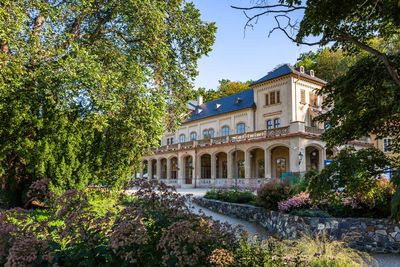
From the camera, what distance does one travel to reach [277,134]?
31.9 m

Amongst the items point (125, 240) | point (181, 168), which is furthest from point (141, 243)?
point (181, 168)

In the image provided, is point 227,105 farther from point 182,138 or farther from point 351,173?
point 351,173

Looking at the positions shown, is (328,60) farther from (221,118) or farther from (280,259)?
A: (280,259)

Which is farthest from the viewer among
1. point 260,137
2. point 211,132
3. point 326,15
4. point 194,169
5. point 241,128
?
point 211,132

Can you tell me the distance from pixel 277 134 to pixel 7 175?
24.0 metres

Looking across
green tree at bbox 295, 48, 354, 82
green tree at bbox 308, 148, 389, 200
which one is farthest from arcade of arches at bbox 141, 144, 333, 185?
green tree at bbox 308, 148, 389, 200

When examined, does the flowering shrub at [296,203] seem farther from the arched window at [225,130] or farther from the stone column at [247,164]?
the arched window at [225,130]

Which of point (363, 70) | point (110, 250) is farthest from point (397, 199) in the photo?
point (363, 70)

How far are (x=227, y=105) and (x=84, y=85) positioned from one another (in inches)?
1296

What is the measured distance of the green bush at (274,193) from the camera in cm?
1057

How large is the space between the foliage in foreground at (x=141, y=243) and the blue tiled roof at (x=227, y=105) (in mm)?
34595

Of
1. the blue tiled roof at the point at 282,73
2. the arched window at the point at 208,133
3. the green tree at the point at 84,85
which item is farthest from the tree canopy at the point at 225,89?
the green tree at the point at 84,85

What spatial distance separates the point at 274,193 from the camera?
35.4ft

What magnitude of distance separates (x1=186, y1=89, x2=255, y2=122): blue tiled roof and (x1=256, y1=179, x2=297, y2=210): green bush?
27.5 metres
